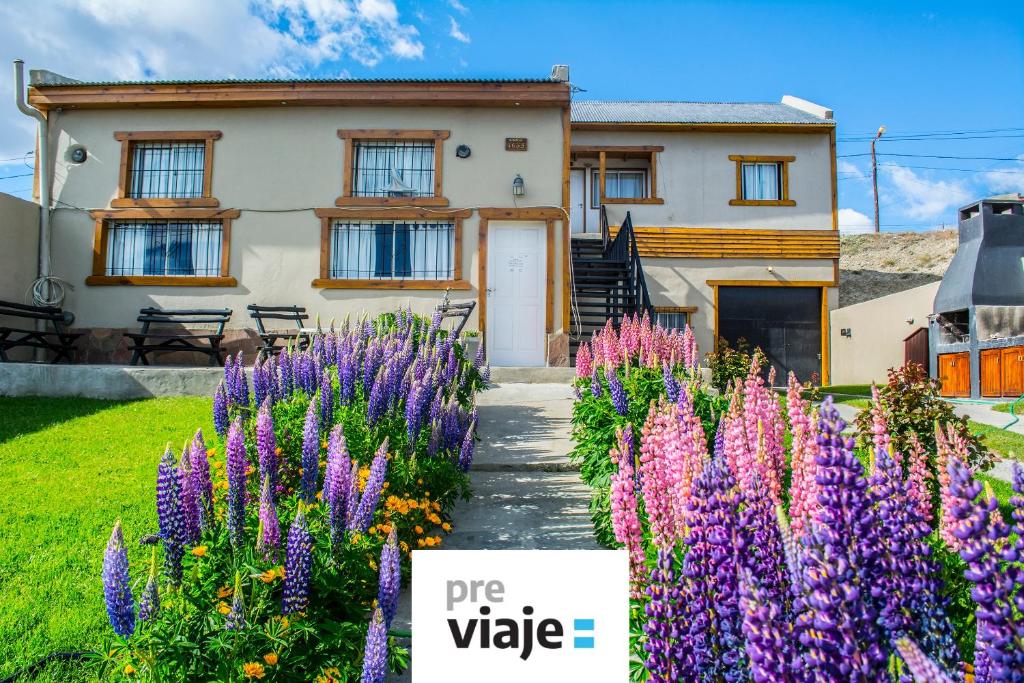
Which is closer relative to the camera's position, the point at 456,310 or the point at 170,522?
the point at 170,522

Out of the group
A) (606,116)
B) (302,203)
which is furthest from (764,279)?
(302,203)

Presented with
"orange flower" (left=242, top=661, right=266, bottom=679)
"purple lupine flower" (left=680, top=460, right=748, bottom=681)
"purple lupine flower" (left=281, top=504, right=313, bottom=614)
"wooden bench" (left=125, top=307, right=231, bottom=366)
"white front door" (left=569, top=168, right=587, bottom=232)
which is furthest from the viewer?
"white front door" (left=569, top=168, right=587, bottom=232)

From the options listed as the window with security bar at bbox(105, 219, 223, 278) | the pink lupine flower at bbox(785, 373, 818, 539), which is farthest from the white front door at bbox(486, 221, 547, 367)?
the pink lupine flower at bbox(785, 373, 818, 539)

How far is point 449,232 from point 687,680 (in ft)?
37.5

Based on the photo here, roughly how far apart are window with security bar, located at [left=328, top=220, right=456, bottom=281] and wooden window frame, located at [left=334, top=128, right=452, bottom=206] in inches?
14.6

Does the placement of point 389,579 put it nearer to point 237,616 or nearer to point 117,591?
point 237,616

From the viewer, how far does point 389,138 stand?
41.0 feet

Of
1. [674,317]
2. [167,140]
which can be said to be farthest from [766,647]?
[674,317]

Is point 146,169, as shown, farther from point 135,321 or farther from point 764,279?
point 764,279

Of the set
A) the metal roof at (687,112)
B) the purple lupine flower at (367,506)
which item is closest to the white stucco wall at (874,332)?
the metal roof at (687,112)

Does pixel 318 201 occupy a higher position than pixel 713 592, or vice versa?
pixel 318 201

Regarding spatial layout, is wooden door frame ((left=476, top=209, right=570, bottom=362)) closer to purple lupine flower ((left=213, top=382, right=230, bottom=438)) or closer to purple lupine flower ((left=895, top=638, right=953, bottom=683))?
purple lupine flower ((left=213, top=382, right=230, bottom=438))

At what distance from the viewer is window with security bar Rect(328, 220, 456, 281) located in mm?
12445

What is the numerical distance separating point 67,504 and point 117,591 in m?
3.02
